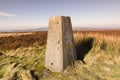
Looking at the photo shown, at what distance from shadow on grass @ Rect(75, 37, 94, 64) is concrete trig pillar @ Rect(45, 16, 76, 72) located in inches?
30.6

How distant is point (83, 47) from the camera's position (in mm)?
8805

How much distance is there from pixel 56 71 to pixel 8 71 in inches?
82.4

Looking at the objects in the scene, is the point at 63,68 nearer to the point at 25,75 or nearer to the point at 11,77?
the point at 25,75

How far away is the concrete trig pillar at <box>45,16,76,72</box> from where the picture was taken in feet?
23.0

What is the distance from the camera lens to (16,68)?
296 inches

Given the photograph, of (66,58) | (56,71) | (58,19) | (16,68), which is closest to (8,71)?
(16,68)

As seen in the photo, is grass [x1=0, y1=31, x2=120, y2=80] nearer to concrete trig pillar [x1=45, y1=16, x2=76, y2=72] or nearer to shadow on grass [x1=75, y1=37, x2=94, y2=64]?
shadow on grass [x1=75, y1=37, x2=94, y2=64]

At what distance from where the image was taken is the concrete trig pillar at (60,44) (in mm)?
7008

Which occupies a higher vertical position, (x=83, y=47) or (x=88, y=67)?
(x=83, y=47)

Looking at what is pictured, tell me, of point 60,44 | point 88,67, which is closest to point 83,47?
point 88,67

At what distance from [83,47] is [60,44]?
7.09 ft

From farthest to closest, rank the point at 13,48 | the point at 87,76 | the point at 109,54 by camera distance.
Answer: the point at 13,48, the point at 109,54, the point at 87,76

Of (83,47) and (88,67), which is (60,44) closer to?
(88,67)

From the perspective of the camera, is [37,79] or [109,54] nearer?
[37,79]
